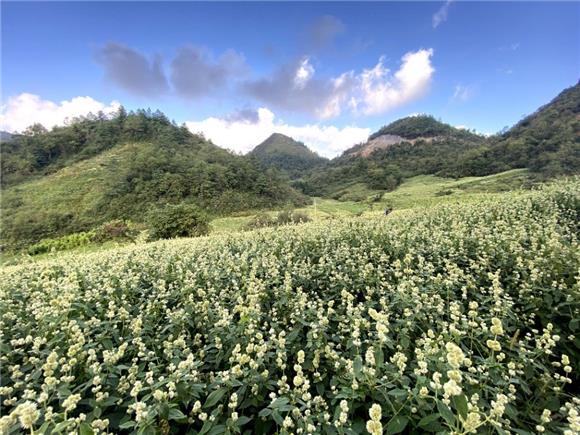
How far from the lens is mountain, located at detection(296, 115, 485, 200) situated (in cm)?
8231

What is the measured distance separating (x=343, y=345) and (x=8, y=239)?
43.8m

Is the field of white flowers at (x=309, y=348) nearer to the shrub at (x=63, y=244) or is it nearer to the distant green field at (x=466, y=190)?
the distant green field at (x=466, y=190)

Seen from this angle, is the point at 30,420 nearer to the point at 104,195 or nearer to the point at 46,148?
the point at 104,195

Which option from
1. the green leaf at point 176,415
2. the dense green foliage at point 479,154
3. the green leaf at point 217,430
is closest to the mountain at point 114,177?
the dense green foliage at point 479,154

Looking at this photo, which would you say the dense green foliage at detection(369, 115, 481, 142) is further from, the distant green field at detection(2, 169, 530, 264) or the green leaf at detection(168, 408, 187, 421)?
the green leaf at detection(168, 408, 187, 421)

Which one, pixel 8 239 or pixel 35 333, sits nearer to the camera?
pixel 35 333

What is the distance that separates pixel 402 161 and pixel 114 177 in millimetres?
88146

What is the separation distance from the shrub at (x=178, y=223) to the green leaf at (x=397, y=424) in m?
19.8

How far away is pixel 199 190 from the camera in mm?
46938

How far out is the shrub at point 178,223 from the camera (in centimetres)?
2077

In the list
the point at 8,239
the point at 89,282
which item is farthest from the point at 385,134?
the point at 89,282

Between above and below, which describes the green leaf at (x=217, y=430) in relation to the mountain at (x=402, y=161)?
below

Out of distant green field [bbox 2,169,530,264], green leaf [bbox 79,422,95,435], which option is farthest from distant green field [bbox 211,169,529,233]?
green leaf [bbox 79,422,95,435]

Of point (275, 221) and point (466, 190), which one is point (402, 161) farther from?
point (275, 221)
